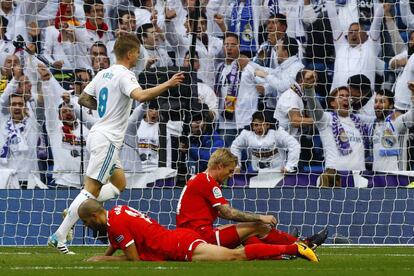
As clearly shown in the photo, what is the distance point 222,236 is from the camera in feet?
29.7

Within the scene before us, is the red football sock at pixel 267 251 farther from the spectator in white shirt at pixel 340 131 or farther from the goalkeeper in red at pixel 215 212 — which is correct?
the spectator in white shirt at pixel 340 131

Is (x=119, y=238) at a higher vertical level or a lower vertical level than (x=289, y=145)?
lower

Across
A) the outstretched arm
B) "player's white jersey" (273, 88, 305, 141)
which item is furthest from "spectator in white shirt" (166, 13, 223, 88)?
the outstretched arm

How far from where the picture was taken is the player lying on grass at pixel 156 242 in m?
8.42

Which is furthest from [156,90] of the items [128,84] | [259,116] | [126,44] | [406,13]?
[406,13]

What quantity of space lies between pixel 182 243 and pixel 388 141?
21.8ft

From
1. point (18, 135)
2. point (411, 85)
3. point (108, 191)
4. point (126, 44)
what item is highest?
point (411, 85)

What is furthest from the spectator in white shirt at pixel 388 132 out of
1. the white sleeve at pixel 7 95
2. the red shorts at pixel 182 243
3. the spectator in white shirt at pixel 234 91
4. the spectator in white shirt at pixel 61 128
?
the red shorts at pixel 182 243

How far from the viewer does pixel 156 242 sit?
27.9 ft

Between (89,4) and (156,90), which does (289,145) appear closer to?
(89,4)

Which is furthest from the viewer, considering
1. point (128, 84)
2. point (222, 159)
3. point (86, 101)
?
point (86, 101)

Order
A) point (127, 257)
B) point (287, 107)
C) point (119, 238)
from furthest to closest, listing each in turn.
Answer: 1. point (287, 107)
2. point (127, 257)
3. point (119, 238)

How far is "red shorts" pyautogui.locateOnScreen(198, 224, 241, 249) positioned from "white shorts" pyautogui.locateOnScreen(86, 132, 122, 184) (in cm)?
152

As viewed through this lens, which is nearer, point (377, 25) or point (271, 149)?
point (271, 149)
